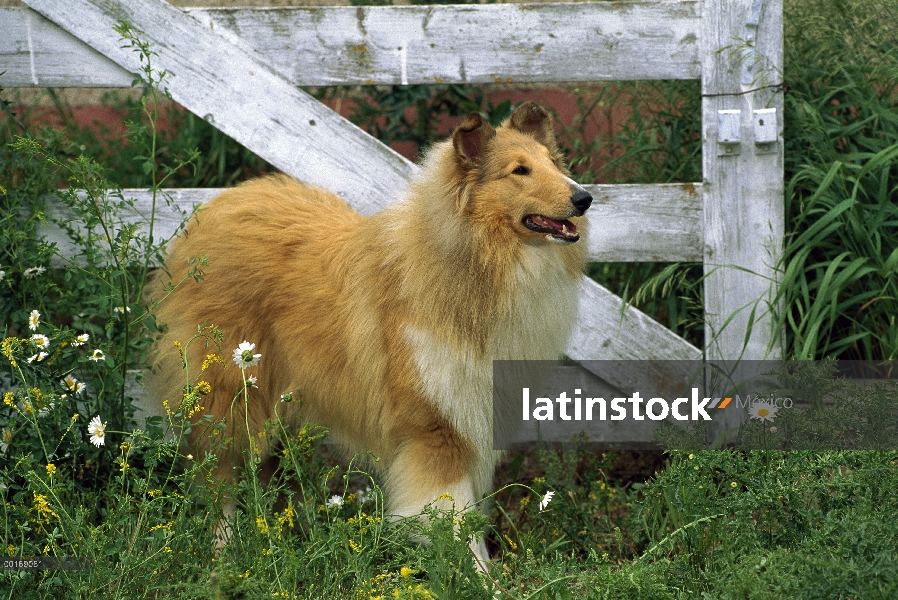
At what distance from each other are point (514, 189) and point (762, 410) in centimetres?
132

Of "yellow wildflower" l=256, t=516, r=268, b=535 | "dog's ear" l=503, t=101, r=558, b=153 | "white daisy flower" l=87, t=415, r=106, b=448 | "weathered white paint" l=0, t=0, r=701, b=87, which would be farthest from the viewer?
"weathered white paint" l=0, t=0, r=701, b=87

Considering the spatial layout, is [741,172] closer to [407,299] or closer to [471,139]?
[471,139]

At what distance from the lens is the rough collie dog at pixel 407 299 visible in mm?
3480

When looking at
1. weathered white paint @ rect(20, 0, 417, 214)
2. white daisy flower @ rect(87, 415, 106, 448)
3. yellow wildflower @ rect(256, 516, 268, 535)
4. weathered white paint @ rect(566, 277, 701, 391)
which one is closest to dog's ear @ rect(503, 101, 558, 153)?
weathered white paint @ rect(20, 0, 417, 214)

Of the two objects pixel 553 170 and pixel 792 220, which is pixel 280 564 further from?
pixel 792 220

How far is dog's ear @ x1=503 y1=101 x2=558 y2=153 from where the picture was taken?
12.2ft

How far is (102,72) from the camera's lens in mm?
4230

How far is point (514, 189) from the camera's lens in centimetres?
345

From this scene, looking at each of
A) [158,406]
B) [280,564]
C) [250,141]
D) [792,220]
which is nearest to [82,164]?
[250,141]

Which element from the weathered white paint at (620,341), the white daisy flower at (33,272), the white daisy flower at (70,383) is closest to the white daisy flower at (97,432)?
the white daisy flower at (70,383)

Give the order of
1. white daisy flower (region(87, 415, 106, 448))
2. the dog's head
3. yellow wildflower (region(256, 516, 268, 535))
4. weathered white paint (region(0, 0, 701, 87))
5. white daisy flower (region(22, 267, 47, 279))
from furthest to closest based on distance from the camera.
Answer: weathered white paint (region(0, 0, 701, 87)) → white daisy flower (region(22, 267, 47, 279)) → the dog's head → white daisy flower (region(87, 415, 106, 448)) → yellow wildflower (region(256, 516, 268, 535))

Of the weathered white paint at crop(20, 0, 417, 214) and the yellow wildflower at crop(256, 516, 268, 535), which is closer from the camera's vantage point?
the yellow wildflower at crop(256, 516, 268, 535)

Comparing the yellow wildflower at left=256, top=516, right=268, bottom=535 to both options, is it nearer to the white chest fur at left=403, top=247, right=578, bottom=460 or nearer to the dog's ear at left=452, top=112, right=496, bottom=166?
the white chest fur at left=403, top=247, right=578, bottom=460

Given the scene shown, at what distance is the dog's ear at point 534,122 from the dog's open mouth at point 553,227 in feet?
1.45
